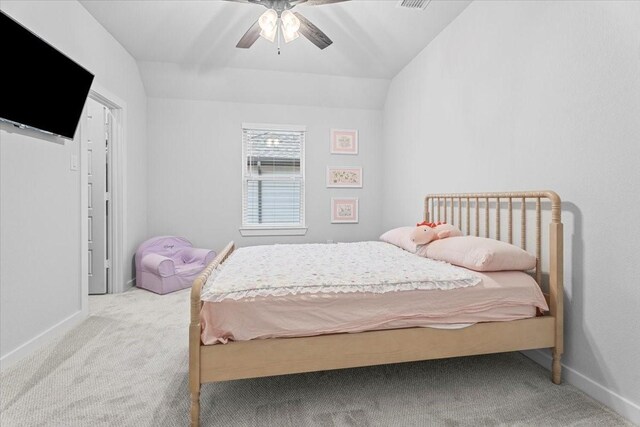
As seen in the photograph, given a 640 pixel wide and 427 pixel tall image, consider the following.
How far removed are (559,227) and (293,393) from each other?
5.93 ft

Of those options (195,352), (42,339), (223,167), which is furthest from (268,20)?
(42,339)

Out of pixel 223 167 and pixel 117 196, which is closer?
pixel 117 196

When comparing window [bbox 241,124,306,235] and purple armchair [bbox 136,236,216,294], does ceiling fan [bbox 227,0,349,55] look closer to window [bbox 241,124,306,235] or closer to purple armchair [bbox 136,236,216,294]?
window [bbox 241,124,306,235]

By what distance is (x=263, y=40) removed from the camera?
3.49 metres

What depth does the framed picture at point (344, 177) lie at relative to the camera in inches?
185

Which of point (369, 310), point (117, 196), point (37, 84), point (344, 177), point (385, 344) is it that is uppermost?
point (37, 84)

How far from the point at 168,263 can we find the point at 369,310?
2863 millimetres

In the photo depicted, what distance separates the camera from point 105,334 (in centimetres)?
251

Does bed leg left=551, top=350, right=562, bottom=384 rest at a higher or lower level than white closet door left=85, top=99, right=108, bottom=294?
lower

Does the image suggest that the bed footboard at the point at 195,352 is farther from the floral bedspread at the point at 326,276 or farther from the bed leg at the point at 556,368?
the bed leg at the point at 556,368

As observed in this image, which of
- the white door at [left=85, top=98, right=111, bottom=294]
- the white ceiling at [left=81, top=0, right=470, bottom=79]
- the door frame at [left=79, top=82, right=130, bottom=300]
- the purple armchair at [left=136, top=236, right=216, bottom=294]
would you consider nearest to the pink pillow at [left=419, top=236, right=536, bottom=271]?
the white ceiling at [left=81, top=0, right=470, bottom=79]

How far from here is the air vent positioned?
2.66 metres

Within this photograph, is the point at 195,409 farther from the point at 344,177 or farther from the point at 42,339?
the point at 344,177

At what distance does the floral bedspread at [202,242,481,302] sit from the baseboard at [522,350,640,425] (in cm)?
82
